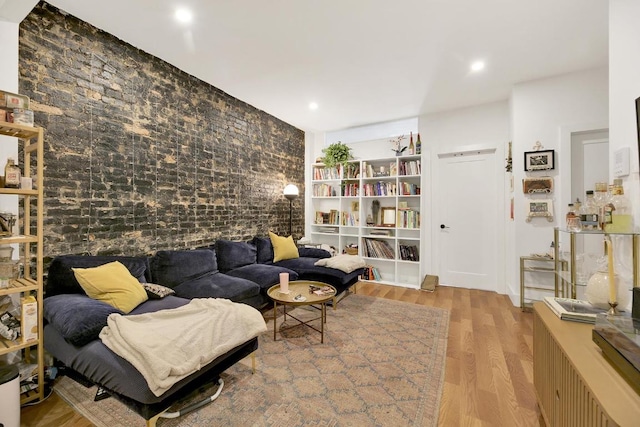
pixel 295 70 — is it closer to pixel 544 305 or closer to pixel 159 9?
pixel 159 9

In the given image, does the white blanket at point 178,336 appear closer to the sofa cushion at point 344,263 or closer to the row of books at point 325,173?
the sofa cushion at point 344,263

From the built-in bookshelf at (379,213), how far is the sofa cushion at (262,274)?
5.81ft

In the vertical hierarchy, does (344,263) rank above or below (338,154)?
below

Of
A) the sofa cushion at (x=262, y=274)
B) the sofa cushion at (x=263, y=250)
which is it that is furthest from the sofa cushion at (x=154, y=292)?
the sofa cushion at (x=263, y=250)

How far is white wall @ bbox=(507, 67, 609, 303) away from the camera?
3.10 metres

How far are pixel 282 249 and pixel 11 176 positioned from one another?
277cm

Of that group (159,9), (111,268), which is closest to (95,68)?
(159,9)

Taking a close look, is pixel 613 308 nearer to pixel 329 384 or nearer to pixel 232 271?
pixel 329 384

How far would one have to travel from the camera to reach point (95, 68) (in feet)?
7.86

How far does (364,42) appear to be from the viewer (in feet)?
8.42

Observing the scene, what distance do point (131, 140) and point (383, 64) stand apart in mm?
2682

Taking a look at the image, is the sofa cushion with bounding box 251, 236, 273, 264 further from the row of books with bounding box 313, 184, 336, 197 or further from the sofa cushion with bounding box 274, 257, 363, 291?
the row of books with bounding box 313, 184, 336, 197

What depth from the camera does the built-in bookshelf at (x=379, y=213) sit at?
441 centimetres

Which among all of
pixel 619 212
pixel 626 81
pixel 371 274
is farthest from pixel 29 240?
pixel 371 274
